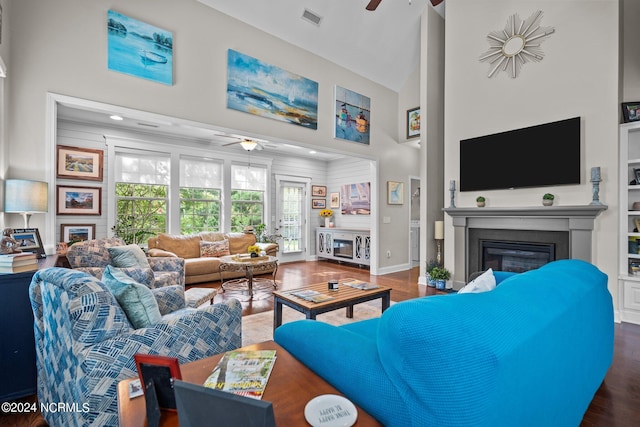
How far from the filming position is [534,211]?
3.79 meters

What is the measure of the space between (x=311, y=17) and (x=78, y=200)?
4.65 m

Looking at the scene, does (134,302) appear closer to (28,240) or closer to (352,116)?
(28,240)

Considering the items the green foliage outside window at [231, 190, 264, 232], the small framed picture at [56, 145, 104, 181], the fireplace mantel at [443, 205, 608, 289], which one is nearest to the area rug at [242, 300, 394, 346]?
the fireplace mantel at [443, 205, 608, 289]

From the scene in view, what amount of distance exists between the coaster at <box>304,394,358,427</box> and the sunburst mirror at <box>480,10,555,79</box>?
4832 millimetres

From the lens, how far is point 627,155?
337 centimetres

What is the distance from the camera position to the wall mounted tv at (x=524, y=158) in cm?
363

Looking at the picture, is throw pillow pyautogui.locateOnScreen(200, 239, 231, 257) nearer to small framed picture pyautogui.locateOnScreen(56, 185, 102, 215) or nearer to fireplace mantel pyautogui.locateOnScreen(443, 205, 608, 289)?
small framed picture pyautogui.locateOnScreen(56, 185, 102, 215)

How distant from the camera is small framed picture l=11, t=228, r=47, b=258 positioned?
2.39m

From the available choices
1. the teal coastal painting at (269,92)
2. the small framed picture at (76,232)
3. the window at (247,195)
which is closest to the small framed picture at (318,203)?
the window at (247,195)

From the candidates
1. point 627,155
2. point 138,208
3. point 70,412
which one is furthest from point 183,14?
point 627,155

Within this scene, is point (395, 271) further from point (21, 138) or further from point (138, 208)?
point (21, 138)

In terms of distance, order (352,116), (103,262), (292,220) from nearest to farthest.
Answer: (103,262)
(352,116)
(292,220)

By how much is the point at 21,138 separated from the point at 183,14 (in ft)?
7.51

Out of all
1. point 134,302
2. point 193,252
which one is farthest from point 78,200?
point 134,302
